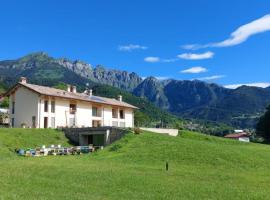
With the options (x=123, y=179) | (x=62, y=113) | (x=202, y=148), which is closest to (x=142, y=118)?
(x=62, y=113)

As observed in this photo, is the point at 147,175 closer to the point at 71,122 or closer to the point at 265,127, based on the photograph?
the point at 71,122

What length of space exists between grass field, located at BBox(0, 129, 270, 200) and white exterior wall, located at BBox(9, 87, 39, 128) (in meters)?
14.9

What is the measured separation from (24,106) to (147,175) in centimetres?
4293

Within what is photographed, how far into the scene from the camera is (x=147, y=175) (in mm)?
30062

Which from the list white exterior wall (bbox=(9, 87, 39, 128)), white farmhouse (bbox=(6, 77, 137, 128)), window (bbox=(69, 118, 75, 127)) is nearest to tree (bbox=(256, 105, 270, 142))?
white farmhouse (bbox=(6, 77, 137, 128))

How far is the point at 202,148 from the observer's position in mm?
46406

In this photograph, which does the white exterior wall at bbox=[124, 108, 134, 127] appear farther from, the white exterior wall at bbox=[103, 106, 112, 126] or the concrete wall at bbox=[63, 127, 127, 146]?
the concrete wall at bbox=[63, 127, 127, 146]

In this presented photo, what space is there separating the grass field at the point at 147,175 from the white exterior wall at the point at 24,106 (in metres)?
14.9

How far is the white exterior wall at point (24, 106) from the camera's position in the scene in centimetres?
6712

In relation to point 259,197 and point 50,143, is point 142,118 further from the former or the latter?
point 259,197

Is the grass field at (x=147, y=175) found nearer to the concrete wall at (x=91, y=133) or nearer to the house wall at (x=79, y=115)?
the concrete wall at (x=91, y=133)

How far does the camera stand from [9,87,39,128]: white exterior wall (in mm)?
67125

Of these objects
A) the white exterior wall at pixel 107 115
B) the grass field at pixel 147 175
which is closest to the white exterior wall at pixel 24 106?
the grass field at pixel 147 175

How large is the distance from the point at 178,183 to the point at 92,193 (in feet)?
22.1
